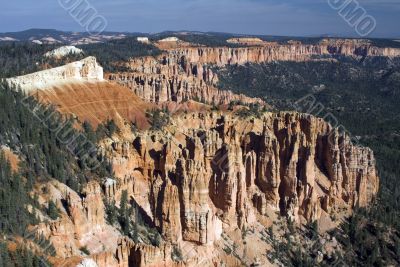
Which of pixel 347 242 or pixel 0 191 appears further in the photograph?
pixel 347 242

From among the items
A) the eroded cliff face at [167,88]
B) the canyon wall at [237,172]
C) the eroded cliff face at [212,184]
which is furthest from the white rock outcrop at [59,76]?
the canyon wall at [237,172]

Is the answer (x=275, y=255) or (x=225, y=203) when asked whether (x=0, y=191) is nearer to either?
(x=225, y=203)

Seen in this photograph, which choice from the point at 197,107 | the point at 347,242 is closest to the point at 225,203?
the point at 347,242

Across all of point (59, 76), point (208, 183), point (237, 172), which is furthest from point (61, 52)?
point (208, 183)

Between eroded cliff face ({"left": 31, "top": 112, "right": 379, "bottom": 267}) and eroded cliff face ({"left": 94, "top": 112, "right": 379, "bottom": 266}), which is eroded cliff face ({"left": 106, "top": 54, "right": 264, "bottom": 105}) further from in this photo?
eroded cliff face ({"left": 31, "top": 112, "right": 379, "bottom": 267})

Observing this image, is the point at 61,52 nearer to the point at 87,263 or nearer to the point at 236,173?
the point at 236,173

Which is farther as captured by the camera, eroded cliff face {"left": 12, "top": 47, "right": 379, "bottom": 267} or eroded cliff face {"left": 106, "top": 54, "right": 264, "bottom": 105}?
eroded cliff face {"left": 106, "top": 54, "right": 264, "bottom": 105}

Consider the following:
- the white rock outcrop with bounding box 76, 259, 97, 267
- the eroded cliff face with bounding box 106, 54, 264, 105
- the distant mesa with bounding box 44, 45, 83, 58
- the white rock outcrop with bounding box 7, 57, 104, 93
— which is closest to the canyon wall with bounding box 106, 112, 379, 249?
the eroded cliff face with bounding box 106, 54, 264, 105

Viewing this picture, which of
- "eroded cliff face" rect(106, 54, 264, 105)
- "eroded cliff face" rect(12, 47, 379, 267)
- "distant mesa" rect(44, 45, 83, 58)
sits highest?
"distant mesa" rect(44, 45, 83, 58)

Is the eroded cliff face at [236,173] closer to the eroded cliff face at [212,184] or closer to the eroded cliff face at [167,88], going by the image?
the eroded cliff face at [212,184]
